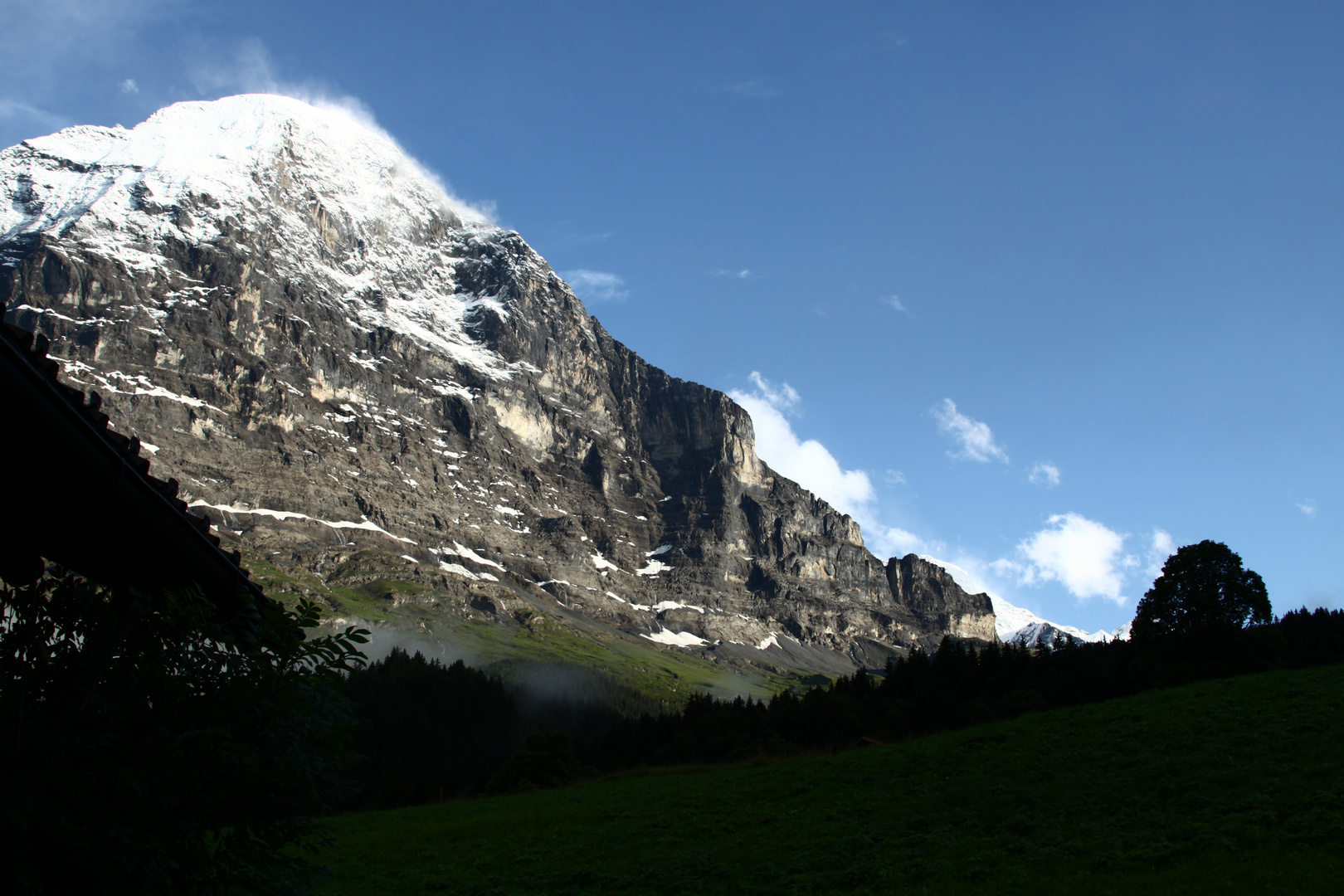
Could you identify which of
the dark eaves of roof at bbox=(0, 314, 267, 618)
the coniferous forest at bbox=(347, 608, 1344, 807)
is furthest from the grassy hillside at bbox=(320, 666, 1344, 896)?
the dark eaves of roof at bbox=(0, 314, 267, 618)

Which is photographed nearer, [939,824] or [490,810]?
[939,824]

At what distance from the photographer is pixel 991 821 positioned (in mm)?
26625

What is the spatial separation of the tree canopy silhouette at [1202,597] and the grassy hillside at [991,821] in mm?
25628

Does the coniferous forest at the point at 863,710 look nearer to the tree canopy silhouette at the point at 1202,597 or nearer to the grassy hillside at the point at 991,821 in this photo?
the tree canopy silhouette at the point at 1202,597

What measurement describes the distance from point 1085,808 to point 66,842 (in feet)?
89.3

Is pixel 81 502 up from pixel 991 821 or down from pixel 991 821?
up

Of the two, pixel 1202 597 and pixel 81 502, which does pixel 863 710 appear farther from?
pixel 81 502

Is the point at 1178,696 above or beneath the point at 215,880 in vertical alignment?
above

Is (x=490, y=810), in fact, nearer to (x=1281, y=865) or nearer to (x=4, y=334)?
(x=1281, y=865)

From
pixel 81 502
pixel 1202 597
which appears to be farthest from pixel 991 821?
pixel 1202 597

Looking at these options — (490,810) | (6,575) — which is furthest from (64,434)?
(490,810)

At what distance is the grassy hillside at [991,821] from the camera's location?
20969mm

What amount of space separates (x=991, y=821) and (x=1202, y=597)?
5121 centimetres

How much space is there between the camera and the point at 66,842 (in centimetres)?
754
